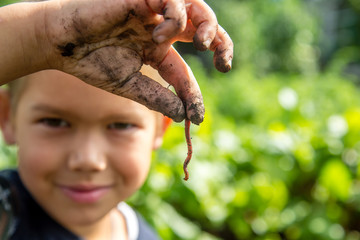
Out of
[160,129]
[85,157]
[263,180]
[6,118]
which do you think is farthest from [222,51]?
[263,180]

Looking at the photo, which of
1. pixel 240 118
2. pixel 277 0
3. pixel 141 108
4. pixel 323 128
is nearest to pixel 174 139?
pixel 141 108

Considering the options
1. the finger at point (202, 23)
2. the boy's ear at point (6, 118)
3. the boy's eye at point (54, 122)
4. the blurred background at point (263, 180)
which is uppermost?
the finger at point (202, 23)

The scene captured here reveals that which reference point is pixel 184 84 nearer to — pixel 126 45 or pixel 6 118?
pixel 126 45

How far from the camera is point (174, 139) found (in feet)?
8.87

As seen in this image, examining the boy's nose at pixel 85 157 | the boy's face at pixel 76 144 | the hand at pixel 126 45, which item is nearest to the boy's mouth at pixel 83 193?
the boy's face at pixel 76 144

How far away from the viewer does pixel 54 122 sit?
146 centimetres

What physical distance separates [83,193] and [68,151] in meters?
0.19

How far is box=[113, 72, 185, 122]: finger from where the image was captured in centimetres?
84

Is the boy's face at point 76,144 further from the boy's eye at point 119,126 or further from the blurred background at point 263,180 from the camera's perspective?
the blurred background at point 263,180

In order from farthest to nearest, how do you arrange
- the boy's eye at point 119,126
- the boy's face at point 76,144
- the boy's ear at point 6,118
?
the boy's ear at point 6,118
the boy's eye at point 119,126
the boy's face at point 76,144

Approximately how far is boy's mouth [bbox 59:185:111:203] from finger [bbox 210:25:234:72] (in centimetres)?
Answer: 83

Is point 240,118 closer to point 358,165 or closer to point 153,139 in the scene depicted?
point 358,165

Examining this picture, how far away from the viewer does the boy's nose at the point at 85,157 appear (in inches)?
55.5

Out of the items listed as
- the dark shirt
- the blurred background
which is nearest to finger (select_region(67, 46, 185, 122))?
the dark shirt
